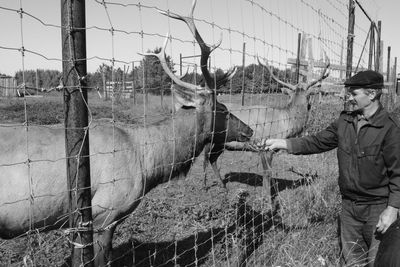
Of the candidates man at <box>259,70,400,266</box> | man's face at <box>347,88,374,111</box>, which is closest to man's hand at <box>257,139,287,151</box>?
man at <box>259,70,400,266</box>

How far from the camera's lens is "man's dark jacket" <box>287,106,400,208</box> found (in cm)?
336

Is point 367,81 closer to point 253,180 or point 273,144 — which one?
point 273,144

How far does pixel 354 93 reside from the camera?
3.56 metres

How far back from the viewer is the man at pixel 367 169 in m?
3.37

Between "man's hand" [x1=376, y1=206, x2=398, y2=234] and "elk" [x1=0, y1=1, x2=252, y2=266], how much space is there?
6.05 ft

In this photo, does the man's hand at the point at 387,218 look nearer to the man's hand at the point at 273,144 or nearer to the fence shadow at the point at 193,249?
the man's hand at the point at 273,144

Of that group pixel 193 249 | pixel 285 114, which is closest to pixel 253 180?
pixel 285 114

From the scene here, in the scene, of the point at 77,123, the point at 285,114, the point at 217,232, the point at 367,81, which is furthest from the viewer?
the point at 285,114

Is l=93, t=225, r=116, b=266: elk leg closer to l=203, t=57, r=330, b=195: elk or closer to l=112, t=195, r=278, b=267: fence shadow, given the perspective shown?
l=112, t=195, r=278, b=267: fence shadow

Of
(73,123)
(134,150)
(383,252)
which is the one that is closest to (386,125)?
(383,252)

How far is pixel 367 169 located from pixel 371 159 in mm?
97

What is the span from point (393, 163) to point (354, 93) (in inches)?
27.4

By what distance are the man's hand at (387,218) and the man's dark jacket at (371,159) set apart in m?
0.05

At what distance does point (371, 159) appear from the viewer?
3463 millimetres
